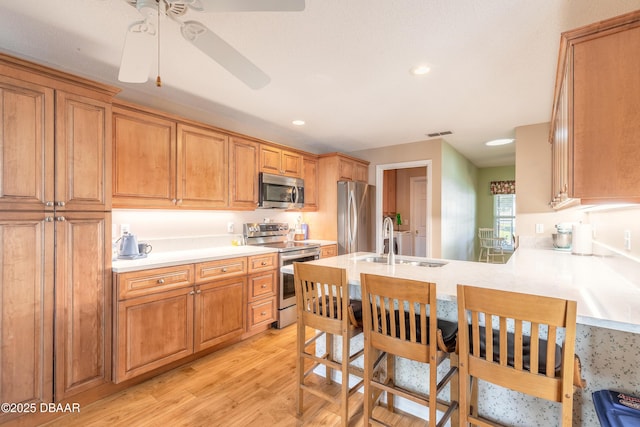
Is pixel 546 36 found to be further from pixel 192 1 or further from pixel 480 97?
pixel 192 1

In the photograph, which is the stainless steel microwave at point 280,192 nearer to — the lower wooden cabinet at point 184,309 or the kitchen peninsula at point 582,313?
the lower wooden cabinet at point 184,309

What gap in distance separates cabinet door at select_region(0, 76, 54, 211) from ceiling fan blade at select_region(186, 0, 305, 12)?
1.27 m

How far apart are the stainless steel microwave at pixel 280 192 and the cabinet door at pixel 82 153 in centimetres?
160

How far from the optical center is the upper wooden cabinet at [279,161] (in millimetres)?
3512

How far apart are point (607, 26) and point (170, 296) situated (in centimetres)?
304

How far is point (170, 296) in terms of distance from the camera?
7.65 feet

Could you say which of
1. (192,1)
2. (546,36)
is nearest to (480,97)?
(546,36)

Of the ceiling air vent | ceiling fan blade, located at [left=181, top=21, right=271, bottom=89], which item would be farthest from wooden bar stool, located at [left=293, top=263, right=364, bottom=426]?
the ceiling air vent

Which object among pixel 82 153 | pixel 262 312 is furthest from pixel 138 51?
pixel 262 312

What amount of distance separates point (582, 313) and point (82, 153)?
112 inches

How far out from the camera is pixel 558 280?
1650 mm

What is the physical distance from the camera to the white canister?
264 cm

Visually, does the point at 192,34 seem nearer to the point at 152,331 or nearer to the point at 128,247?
the point at 128,247

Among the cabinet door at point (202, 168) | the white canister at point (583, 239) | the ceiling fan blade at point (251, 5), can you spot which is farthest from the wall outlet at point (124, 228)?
the white canister at point (583, 239)
